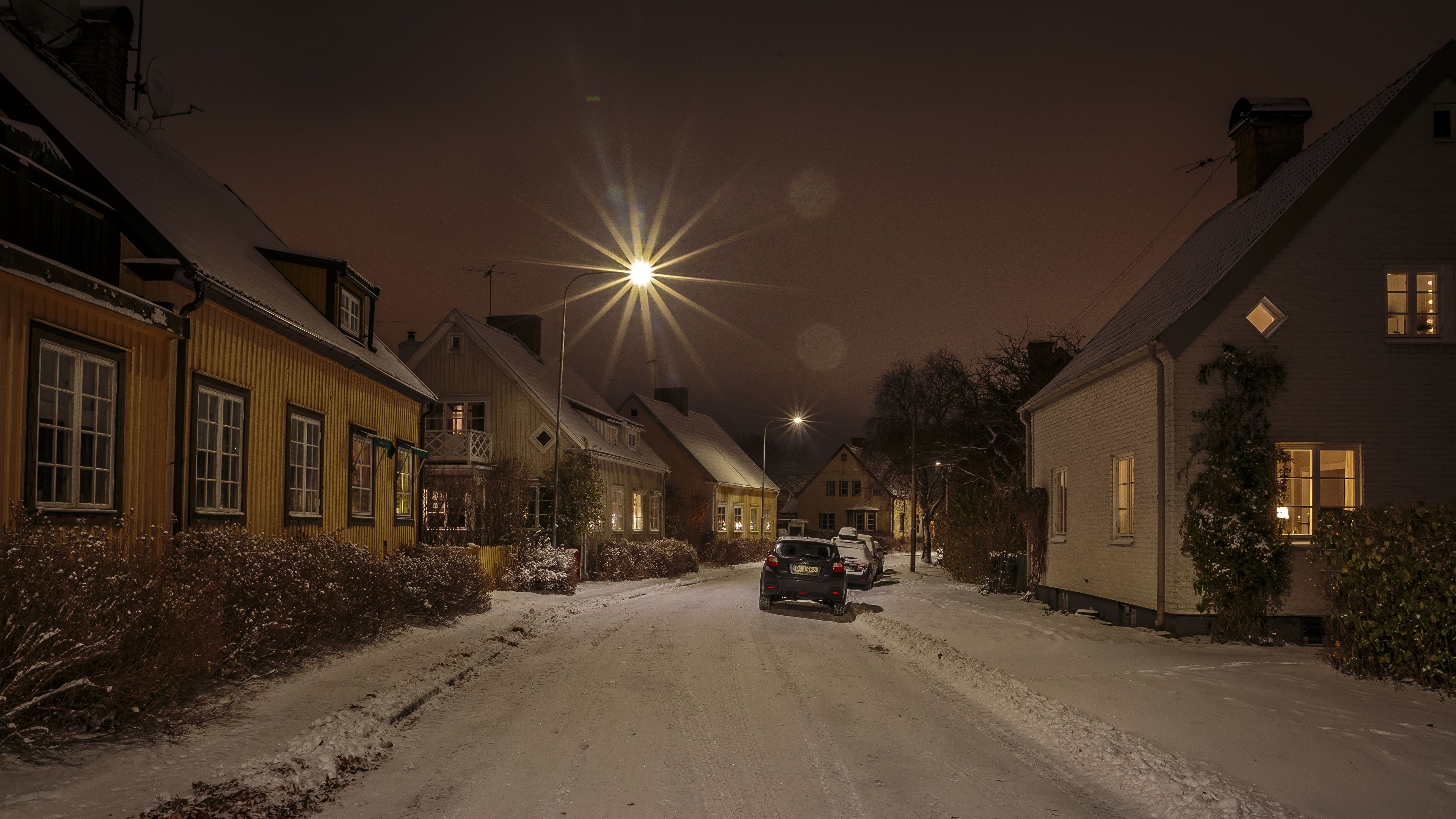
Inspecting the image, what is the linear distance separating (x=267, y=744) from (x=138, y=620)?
1.40 meters

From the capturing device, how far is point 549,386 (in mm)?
37062

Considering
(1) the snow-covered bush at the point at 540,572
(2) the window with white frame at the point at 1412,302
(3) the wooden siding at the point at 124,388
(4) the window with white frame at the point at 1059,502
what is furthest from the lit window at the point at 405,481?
(2) the window with white frame at the point at 1412,302

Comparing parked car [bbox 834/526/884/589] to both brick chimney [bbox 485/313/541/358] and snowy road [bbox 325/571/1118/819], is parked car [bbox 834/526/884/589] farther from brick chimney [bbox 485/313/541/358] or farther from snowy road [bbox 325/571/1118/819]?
brick chimney [bbox 485/313/541/358]

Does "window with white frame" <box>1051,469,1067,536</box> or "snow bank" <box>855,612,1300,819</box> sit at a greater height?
"window with white frame" <box>1051,469,1067,536</box>

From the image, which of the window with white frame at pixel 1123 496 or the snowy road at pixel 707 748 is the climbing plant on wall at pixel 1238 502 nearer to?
the window with white frame at pixel 1123 496

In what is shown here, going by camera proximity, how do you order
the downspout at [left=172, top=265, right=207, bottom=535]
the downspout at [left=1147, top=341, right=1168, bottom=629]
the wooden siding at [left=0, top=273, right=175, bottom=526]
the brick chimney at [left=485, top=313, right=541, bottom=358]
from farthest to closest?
1. the brick chimney at [left=485, top=313, right=541, bottom=358]
2. the downspout at [left=1147, top=341, right=1168, bottom=629]
3. the downspout at [left=172, top=265, right=207, bottom=535]
4. the wooden siding at [left=0, top=273, right=175, bottom=526]

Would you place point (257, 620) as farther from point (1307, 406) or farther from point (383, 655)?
point (1307, 406)

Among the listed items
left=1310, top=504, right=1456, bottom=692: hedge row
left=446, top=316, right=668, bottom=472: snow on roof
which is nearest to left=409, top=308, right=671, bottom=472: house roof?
left=446, top=316, right=668, bottom=472: snow on roof

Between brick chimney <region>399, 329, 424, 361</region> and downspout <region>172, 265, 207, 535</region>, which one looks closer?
downspout <region>172, 265, 207, 535</region>

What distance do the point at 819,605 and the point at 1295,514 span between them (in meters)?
10.3

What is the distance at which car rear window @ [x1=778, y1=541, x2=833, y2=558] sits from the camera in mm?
20688

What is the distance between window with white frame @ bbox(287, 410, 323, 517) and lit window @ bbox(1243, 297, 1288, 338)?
14.9m

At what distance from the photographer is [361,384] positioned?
62.5 ft

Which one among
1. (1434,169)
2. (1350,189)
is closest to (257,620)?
(1350,189)
